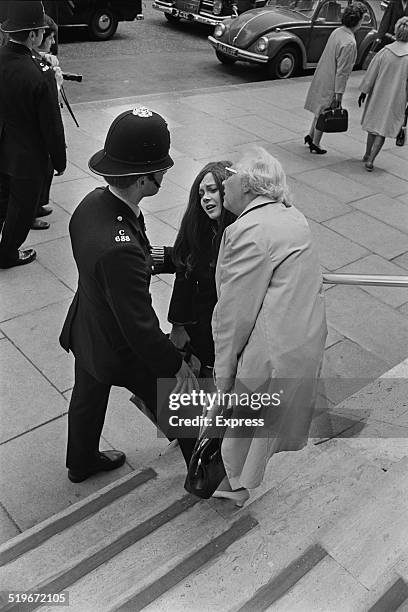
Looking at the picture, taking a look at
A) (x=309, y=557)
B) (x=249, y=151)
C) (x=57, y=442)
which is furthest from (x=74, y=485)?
(x=249, y=151)

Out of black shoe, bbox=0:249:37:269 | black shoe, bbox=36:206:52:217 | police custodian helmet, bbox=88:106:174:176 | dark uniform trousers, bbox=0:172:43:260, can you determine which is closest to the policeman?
police custodian helmet, bbox=88:106:174:176

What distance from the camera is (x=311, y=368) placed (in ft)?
7.89

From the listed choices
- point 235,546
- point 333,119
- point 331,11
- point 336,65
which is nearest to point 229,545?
point 235,546

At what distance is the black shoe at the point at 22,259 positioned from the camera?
510cm

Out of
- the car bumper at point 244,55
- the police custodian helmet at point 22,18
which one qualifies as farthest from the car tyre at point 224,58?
the police custodian helmet at point 22,18

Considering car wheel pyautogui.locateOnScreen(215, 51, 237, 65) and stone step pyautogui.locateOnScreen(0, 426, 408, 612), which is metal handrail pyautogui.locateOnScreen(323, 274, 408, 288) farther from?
car wheel pyautogui.locateOnScreen(215, 51, 237, 65)

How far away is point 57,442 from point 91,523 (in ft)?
2.81

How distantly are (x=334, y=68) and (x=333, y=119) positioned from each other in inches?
23.6

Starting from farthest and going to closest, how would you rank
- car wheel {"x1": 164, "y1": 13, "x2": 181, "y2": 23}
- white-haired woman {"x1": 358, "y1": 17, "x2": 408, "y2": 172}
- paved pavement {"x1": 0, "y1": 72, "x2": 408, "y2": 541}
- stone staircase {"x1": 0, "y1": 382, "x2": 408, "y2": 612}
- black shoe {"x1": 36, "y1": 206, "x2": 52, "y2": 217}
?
car wheel {"x1": 164, "y1": 13, "x2": 181, "y2": 23} < white-haired woman {"x1": 358, "y1": 17, "x2": 408, "y2": 172} < black shoe {"x1": 36, "y1": 206, "x2": 52, "y2": 217} < paved pavement {"x1": 0, "y1": 72, "x2": 408, "y2": 541} < stone staircase {"x1": 0, "y1": 382, "x2": 408, "y2": 612}

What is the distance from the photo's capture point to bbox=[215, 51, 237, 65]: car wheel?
12.1 metres

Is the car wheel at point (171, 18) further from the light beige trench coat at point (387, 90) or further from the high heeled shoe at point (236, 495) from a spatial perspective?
the high heeled shoe at point (236, 495)

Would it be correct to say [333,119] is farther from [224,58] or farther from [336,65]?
[224,58]

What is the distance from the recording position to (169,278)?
17.3 ft

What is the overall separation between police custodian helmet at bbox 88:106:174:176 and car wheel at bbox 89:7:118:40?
1128 centimetres
